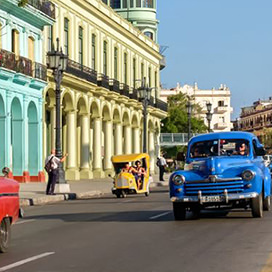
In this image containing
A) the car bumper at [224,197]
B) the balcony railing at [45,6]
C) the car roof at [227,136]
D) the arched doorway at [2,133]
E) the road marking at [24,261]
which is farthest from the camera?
the balcony railing at [45,6]

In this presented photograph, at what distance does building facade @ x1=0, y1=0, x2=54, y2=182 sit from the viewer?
43.8m

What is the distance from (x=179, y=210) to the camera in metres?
19.2

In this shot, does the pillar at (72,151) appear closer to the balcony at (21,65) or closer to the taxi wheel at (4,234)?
the balcony at (21,65)

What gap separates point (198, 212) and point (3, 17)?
25.8m

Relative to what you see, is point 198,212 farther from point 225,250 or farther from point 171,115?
point 171,115

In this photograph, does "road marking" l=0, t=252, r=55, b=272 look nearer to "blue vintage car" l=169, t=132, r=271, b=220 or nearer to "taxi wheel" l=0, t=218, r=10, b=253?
"taxi wheel" l=0, t=218, r=10, b=253

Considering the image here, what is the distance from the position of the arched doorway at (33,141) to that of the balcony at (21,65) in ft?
6.60

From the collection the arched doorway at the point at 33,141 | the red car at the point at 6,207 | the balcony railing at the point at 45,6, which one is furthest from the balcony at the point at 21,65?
the red car at the point at 6,207

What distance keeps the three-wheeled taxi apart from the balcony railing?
50.2 feet

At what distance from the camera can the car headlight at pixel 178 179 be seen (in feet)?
61.5

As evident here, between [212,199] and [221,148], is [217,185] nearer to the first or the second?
[212,199]

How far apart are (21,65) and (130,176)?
13926 mm

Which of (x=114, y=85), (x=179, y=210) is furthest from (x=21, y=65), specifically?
(x=179, y=210)

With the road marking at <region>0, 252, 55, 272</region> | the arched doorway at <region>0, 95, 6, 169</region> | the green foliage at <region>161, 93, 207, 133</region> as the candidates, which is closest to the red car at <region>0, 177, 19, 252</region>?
the road marking at <region>0, 252, 55, 272</region>
